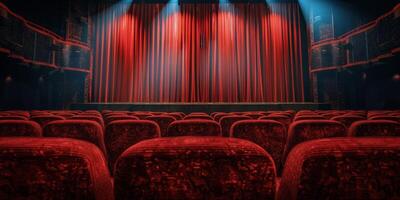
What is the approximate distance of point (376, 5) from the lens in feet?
30.7

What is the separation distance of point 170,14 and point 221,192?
12590mm

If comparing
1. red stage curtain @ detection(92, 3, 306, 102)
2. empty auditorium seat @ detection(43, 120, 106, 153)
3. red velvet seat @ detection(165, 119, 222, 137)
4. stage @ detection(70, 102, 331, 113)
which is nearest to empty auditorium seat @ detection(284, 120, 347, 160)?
red velvet seat @ detection(165, 119, 222, 137)

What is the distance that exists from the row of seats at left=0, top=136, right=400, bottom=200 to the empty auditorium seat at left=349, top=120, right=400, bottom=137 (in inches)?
38.8

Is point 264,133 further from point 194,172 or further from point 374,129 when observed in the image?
point 194,172

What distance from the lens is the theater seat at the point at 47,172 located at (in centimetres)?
61

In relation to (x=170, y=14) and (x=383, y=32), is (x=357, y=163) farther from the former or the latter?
(x=170, y=14)

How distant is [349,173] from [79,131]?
1374mm

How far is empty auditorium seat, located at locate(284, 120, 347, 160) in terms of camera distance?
1458mm

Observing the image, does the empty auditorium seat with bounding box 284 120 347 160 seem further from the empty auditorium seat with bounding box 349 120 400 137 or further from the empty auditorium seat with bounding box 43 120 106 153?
the empty auditorium seat with bounding box 43 120 106 153

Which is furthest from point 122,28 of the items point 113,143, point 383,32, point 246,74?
point 113,143

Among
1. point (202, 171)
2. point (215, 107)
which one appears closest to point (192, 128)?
point (202, 171)

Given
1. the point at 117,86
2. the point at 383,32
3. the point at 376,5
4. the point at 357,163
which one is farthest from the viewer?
the point at 117,86

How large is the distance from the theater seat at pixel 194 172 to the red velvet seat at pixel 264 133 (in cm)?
106

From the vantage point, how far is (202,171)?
2.02 feet
